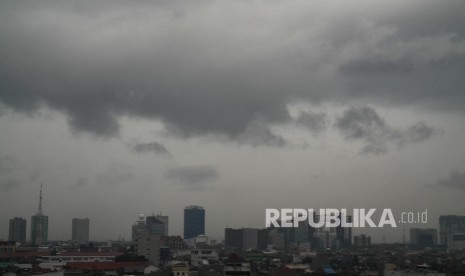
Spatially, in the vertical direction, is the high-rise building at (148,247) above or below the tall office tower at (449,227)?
below

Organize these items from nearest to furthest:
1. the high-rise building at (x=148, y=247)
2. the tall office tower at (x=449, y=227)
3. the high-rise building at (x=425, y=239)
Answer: the tall office tower at (x=449, y=227)
the high-rise building at (x=148, y=247)
the high-rise building at (x=425, y=239)

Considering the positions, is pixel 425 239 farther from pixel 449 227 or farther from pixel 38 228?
pixel 38 228

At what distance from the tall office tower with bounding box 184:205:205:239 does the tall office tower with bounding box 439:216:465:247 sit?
72.0 ft

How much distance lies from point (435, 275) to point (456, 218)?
9.01m

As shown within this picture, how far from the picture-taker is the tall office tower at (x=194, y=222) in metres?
49.4

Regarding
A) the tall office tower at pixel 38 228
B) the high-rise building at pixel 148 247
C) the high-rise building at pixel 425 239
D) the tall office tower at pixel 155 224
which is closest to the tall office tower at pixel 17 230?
the tall office tower at pixel 38 228

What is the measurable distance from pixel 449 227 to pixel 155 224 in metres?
24.7

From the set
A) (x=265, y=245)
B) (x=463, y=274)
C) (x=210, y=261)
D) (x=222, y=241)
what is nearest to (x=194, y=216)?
(x=222, y=241)

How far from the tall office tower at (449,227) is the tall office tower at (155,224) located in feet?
69.1

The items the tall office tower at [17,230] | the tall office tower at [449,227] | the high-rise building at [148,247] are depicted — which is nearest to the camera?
the tall office tower at [449,227]

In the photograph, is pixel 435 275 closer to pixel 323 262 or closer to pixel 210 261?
pixel 323 262

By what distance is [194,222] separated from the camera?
49.8 m

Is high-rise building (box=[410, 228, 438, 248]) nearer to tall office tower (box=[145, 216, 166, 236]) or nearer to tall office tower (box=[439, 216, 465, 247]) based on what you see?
tall office tower (box=[439, 216, 465, 247])

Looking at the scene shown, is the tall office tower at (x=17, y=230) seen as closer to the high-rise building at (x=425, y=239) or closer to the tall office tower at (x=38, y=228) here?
the tall office tower at (x=38, y=228)
